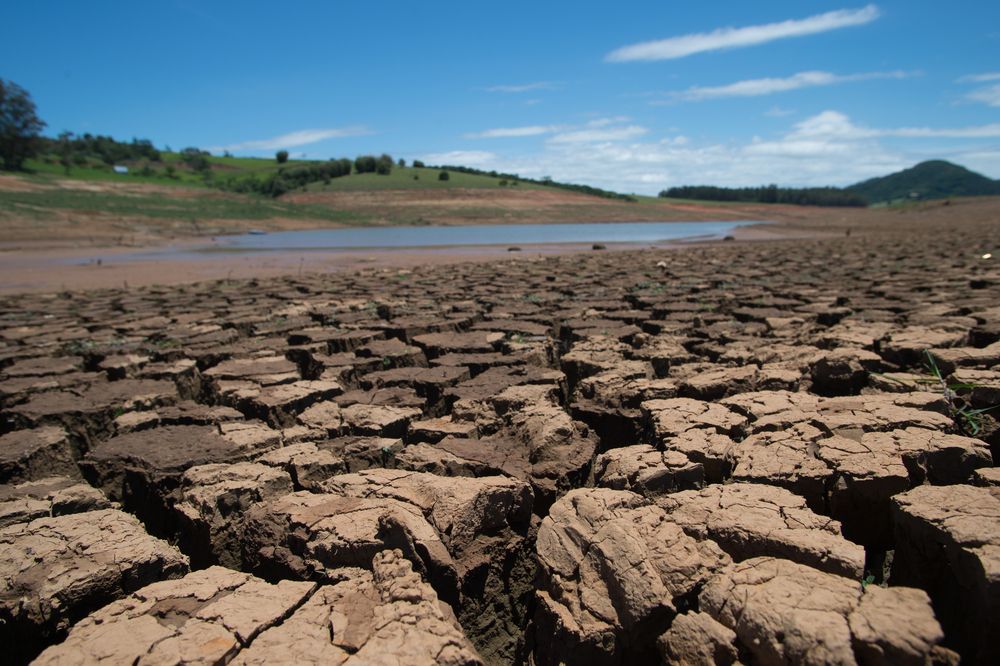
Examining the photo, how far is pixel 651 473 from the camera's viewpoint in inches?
87.0

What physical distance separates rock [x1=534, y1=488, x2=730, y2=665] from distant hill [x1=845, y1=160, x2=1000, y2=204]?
11879 cm

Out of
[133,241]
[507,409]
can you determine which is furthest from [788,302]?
[133,241]

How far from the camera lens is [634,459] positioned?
236 cm

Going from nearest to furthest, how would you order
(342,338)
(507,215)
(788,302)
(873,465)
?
(873,465) → (342,338) → (788,302) → (507,215)

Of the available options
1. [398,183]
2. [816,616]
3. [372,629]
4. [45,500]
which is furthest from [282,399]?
[398,183]

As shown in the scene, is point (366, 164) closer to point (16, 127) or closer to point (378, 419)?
point (16, 127)

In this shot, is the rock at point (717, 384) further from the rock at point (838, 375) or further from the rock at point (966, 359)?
the rock at point (966, 359)

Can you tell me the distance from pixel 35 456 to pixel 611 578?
2631 millimetres

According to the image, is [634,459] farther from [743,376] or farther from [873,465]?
[743,376]

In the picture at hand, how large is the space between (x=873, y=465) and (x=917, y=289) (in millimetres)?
5322

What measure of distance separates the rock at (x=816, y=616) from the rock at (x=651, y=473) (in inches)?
21.4

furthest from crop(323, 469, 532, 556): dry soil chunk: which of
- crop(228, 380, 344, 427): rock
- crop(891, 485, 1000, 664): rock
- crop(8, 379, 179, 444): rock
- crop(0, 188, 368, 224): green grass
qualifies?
crop(0, 188, 368, 224): green grass

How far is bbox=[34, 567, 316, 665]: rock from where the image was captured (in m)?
1.46

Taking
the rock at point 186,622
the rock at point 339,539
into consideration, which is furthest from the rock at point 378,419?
the rock at point 186,622
